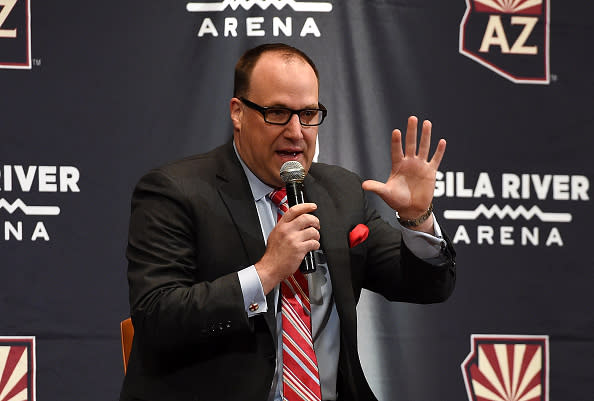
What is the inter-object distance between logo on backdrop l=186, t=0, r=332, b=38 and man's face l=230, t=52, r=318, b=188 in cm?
117

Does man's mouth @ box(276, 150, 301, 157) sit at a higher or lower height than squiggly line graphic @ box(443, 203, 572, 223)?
higher

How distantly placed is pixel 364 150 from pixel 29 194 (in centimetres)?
145

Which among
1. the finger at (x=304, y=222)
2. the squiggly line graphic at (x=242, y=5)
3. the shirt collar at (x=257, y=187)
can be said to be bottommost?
the finger at (x=304, y=222)

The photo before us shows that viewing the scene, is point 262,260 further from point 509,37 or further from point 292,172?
point 509,37

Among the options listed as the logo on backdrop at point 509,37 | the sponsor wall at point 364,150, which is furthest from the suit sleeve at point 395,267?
the logo on backdrop at point 509,37

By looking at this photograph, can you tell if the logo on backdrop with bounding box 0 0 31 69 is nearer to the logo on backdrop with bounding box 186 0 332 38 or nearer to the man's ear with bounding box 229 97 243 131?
the logo on backdrop with bounding box 186 0 332 38

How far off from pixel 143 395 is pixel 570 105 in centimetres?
235

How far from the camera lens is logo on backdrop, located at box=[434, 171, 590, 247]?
327 cm

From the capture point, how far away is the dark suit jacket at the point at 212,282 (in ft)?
5.98

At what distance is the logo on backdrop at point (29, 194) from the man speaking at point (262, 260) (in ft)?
3.77

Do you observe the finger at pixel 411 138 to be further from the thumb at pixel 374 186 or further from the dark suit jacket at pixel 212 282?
the dark suit jacket at pixel 212 282

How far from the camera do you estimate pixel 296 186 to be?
6.15ft

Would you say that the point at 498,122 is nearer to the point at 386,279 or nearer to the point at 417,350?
the point at 417,350

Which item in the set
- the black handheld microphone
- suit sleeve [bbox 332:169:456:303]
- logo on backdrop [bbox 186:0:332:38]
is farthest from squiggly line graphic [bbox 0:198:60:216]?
the black handheld microphone
